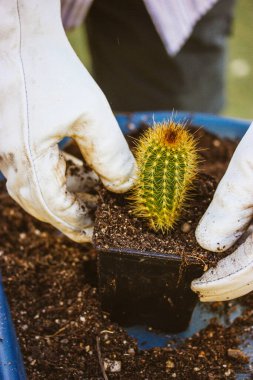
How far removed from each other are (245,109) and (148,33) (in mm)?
1298

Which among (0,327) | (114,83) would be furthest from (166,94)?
(0,327)

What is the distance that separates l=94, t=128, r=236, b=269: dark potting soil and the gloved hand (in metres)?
0.03

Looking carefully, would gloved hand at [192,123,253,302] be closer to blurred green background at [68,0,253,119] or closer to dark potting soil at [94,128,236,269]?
dark potting soil at [94,128,236,269]

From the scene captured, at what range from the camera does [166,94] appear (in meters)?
2.24

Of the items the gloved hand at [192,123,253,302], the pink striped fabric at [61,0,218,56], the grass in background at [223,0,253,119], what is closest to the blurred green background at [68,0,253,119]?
the grass in background at [223,0,253,119]

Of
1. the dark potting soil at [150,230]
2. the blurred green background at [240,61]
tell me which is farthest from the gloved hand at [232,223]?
the blurred green background at [240,61]

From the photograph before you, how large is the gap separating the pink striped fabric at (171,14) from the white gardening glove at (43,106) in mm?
457

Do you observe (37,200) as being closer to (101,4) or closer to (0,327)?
(0,327)

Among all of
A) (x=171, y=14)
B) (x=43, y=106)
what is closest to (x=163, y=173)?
(x=43, y=106)

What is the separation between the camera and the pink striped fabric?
59.6 inches

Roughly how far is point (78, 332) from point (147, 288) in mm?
228

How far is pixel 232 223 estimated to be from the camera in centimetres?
111

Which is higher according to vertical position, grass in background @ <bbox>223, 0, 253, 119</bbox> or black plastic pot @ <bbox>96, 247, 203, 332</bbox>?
black plastic pot @ <bbox>96, 247, 203, 332</bbox>

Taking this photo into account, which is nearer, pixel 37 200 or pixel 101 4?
pixel 37 200
